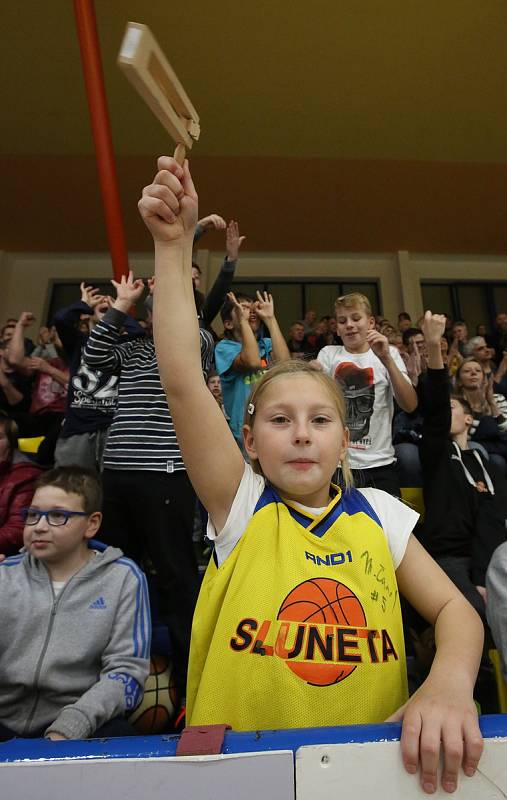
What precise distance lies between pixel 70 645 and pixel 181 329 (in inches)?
30.7

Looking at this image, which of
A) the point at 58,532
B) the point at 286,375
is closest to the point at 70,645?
the point at 58,532

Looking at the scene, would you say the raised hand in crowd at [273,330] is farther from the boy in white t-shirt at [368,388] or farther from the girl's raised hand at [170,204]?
the girl's raised hand at [170,204]

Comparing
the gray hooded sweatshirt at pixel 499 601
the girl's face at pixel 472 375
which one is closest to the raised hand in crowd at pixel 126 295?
the gray hooded sweatshirt at pixel 499 601

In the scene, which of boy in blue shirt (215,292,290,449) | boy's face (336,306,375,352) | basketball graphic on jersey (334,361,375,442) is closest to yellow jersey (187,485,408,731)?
basketball graphic on jersey (334,361,375,442)

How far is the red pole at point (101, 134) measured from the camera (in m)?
3.66

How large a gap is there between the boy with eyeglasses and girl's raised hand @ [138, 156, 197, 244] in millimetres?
803

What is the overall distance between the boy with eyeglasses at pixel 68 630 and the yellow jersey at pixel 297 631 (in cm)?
43

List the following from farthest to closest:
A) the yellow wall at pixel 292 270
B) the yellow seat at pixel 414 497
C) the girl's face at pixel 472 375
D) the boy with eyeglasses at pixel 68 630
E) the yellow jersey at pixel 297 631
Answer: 1. the yellow wall at pixel 292 270
2. the girl's face at pixel 472 375
3. the yellow seat at pixel 414 497
4. the boy with eyeglasses at pixel 68 630
5. the yellow jersey at pixel 297 631

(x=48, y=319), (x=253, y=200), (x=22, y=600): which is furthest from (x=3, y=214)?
(x=22, y=600)

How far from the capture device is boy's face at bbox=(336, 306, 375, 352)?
6.90ft

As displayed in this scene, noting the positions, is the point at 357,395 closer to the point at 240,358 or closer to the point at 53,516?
the point at 240,358

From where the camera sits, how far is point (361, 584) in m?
0.70

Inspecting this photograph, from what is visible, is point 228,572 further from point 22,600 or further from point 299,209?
point 299,209

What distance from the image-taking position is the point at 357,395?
6.60 ft
